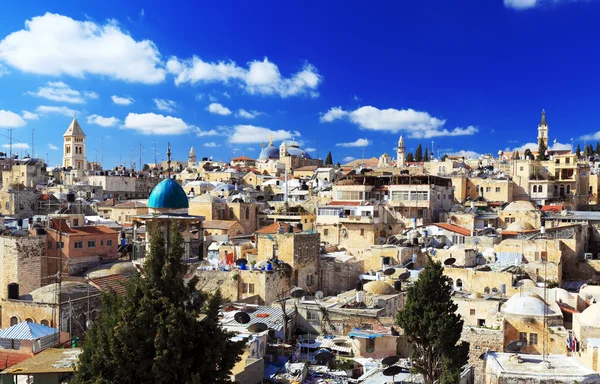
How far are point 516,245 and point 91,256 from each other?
2066cm

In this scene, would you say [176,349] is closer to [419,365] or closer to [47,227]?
[419,365]

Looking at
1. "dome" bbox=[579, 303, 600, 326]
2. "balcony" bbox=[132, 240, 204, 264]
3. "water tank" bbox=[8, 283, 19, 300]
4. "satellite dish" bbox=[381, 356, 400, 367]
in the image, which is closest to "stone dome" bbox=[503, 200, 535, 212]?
"dome" bbox=[579, 303, 600, 326]

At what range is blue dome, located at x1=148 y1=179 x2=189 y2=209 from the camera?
59.7 ft

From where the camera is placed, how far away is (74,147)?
290 ft

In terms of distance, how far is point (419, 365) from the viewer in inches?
613

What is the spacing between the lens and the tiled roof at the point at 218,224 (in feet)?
125

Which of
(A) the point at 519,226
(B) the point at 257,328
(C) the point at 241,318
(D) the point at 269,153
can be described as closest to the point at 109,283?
(C) the point at 241,318

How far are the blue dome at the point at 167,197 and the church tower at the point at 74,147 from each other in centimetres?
7491

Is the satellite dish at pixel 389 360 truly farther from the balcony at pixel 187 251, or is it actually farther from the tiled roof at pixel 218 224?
the tiled roof at pixel 218 224

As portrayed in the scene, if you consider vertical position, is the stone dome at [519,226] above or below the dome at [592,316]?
above

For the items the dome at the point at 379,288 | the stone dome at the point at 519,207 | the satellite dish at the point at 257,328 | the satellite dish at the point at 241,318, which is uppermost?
the stone dome at the point at 519,207

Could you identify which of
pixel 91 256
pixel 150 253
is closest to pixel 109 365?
pixel 150 253

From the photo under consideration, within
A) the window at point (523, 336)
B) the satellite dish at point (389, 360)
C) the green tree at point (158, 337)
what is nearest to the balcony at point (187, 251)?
the green tree at point (158, 337)

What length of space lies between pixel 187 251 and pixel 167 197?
192cm
